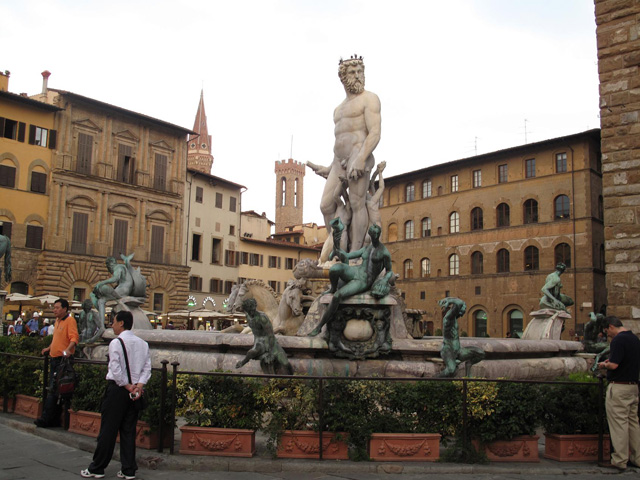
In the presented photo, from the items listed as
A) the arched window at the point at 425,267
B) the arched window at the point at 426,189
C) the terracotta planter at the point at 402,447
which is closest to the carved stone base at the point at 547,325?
the terracotta planter at the point at 402,447

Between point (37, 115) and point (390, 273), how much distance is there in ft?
135

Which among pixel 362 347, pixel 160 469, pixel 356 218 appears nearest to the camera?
pixel 160 469

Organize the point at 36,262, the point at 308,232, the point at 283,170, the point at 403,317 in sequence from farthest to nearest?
the point at 283,170, the point at 308,232, the point at 36,262, the point at 403,317

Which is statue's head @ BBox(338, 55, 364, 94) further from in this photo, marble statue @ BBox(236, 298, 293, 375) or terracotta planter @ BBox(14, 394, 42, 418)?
terracotta planter @ BBox(14, 394, 42, 418)

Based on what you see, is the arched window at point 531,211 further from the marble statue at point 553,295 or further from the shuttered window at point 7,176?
the marble statue at point 553,295

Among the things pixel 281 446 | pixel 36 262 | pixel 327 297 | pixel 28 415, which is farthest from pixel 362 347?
pixel 36 262

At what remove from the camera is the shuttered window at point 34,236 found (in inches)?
1682

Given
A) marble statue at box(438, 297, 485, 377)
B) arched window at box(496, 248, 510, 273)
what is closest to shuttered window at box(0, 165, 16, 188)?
arched window at box(496, 248, 510, 273)

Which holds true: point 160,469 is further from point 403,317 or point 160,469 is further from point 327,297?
point 403,317

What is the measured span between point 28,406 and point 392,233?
50949 millimetres

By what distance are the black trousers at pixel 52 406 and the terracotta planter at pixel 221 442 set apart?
2319 mm

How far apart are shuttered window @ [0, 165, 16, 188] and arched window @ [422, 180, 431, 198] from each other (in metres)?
31.5

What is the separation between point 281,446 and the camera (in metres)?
6.31

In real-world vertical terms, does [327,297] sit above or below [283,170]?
below
